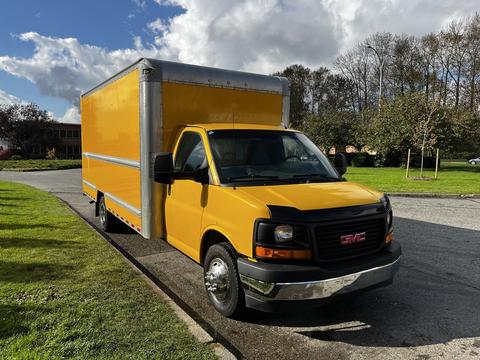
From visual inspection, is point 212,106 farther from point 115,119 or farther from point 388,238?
point 388,238

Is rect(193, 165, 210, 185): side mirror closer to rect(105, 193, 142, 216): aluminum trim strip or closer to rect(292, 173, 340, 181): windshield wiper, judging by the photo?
rect(292, 173, 340, 181): windshield wiper

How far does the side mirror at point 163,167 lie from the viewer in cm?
457

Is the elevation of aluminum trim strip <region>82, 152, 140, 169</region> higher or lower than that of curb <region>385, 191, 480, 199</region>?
higher

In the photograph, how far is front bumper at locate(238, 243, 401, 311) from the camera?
355 cm

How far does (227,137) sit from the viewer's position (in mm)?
4875

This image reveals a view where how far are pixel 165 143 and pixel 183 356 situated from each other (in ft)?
9.58

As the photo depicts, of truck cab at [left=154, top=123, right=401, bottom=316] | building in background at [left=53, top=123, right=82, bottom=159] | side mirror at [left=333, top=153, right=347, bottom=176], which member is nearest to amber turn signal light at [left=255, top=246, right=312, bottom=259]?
truck cab at [left=154, top=123, right=401, bottom=316]

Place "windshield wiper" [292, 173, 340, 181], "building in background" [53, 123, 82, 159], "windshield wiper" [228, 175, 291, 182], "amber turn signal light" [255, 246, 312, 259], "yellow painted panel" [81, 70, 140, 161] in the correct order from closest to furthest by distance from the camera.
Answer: "amber turn signal light" [255, 246, 312, 259] < "windshield wiper" [228, 175, 291, 182] < "windshield wiper" [292, 173, 340, 181] < "yellow painted panel" [81, 70, 140, 161] < "building in background" [53, 123, 82, 159]

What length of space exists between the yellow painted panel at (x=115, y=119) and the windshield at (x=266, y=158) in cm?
153

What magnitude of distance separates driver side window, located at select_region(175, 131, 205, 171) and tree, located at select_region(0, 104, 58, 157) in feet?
187

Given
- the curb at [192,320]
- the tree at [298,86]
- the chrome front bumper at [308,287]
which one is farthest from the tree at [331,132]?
the chrome front bumper at [308,287]

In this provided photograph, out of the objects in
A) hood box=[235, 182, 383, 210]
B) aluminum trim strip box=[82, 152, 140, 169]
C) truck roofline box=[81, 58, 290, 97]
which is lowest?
hood box=[235, 182, 383, 210]

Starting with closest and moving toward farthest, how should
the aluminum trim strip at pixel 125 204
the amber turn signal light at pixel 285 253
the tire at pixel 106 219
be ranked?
1. the amber turn signal light at pixel 285 253
2. the aluminum trim strip at pixel 125 204
3. the tire at pixel 106 219

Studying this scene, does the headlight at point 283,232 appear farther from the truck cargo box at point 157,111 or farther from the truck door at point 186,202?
the truck cargo box at point 157,111
